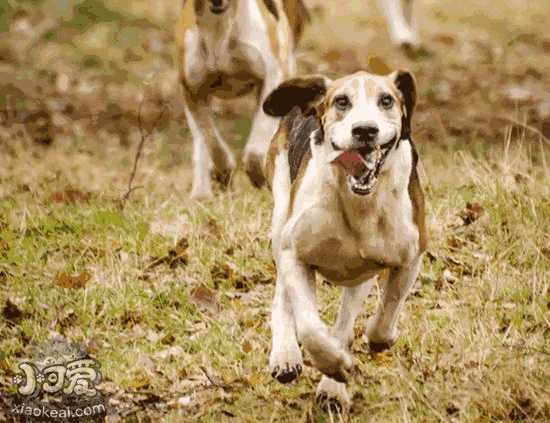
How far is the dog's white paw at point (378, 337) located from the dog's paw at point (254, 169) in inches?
118

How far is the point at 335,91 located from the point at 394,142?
0.33 m

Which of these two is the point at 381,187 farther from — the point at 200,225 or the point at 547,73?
the point at 547,73

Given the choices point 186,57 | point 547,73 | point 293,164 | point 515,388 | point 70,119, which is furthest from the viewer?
point 547,73

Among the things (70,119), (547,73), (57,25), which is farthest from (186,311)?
(57,25)

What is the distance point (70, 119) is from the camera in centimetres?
1202

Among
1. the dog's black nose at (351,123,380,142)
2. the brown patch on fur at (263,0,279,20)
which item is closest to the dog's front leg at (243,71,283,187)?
the brown patch on fur at (263,0,279,20)

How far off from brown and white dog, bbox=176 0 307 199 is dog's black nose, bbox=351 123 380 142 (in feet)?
11.8

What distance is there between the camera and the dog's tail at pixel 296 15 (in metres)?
9.73

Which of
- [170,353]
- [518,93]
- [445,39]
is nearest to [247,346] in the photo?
[170,353]

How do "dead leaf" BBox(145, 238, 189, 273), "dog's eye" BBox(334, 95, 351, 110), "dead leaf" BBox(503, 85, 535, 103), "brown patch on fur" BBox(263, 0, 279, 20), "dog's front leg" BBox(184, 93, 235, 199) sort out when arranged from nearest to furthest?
"dog's eye" BBox(334, 95, 351, 110) < "dead leaf" BBox(145, 238, 189, 273) < "dog's front leg" BBox(184, 93, 235, 199) < "brown patch on fur" BBox(263, 0, 279, 20) < "dead leaf" BBox(503, 85, 535, 103)

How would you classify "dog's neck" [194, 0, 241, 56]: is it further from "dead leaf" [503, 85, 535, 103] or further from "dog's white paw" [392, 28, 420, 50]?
"dog's white paw" [392, 28, 420, 50]

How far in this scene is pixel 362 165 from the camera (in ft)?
16.6

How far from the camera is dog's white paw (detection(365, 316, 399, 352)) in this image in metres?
5.59

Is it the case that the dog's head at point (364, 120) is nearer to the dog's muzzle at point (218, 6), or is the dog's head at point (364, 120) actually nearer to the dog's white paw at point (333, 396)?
the dog's white paw at point (333, 396)
